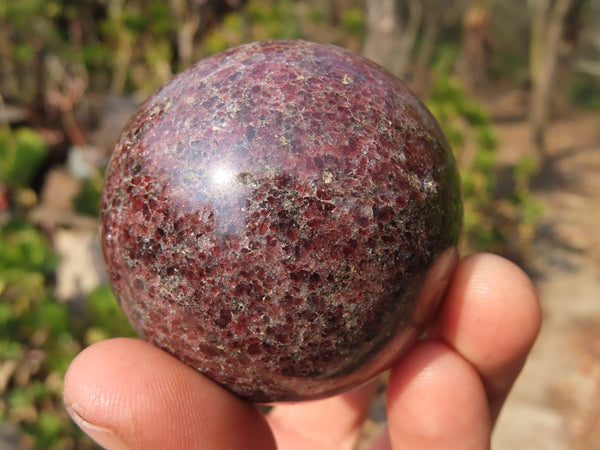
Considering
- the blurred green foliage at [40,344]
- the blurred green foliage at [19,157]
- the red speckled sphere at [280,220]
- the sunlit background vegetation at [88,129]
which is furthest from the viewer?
the blurred green foliage at [19,157]

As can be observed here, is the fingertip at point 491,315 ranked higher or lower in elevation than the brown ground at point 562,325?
higher

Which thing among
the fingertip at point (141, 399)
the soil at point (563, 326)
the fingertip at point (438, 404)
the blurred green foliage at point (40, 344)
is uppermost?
the fingertip at point (141, 399)

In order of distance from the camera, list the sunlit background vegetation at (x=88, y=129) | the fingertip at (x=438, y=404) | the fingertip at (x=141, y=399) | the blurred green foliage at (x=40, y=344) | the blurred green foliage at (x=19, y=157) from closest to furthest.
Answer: the fingertip at (x=141, y=399)
the fingertip at (x=438, y=404)
the blurred green foliage at (x=40, y=344)
the sunlit background vegetation at (x=88, y=129)
the blurred green foliage at (x=19, y=157)

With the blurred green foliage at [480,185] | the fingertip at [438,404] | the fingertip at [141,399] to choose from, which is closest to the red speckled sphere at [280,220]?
the fingertip at [141,399]

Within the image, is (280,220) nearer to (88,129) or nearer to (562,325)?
(562,325)

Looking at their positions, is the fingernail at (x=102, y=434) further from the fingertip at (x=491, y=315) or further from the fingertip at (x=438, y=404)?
the fingertip at (x=491, y=315)

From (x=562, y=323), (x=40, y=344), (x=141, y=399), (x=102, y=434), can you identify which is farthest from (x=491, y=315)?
(x=562, y=323)
